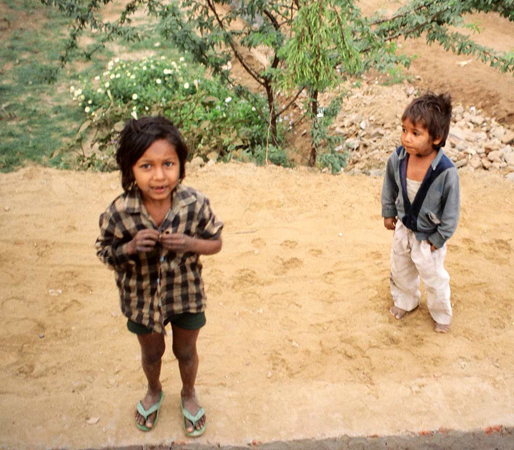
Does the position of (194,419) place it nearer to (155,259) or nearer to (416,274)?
(155,259)

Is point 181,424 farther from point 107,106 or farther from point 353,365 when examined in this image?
point 107,106

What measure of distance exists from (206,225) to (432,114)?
1269 millimetres

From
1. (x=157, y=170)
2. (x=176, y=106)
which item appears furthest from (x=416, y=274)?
(x=176, y=106)

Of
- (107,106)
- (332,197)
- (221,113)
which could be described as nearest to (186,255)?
(332,197)

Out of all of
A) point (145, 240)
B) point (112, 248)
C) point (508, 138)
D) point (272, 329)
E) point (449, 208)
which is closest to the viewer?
point (145, 240)

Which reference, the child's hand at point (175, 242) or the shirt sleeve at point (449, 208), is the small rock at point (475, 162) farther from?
the child's hand at point (175, 242)

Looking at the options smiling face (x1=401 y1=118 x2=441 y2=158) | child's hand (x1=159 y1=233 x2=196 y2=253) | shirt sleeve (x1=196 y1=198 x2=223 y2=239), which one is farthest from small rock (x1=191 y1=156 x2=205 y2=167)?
child's hand (x1=159 y1=233 x2=196 y2=253)

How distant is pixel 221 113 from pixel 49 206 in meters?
2.60

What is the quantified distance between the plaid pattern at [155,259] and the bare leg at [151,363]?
7.2 inches

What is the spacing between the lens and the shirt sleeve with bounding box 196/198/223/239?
6.82ft

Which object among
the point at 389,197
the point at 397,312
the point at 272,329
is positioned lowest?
the point at 272,329

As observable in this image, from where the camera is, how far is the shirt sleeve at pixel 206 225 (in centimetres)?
208

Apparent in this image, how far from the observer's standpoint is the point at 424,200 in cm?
270

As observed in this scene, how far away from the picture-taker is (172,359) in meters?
3.04
